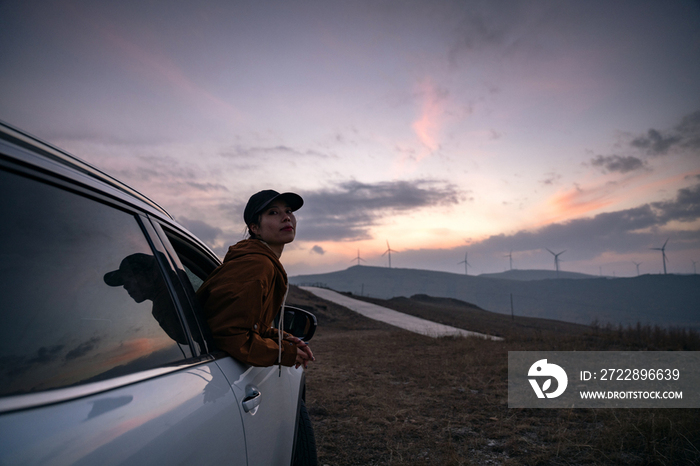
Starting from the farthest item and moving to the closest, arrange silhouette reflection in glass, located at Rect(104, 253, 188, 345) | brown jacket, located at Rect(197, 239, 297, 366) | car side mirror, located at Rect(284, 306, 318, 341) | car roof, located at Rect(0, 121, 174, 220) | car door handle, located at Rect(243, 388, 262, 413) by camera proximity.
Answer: car side mirror, located at Rect(284, 306, 318, 341) < brown jacket, located at Rect(197, 239, 297, 366) < car door handle, located at Rect(243, 388, 262, 413) < silhouette reflection in glass, located at Rect(104, 253, 188, 345) < car roof, located at Rect(0, 121, 174, 220)

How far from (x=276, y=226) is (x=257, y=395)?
0.91 metres

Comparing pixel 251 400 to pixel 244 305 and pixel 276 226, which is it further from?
pixel 276 226

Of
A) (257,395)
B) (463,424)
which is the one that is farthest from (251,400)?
(463,424)

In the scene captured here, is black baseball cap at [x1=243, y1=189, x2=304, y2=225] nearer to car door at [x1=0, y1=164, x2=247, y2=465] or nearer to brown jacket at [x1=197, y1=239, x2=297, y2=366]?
brown jacket at [x1=197, y1=239, x2=297, y2=366]

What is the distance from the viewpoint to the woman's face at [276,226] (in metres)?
2.27

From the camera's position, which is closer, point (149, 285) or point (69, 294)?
point (69, 294)

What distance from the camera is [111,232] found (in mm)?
1215

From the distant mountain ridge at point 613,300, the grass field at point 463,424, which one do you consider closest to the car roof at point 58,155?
the grass field at point 463,424

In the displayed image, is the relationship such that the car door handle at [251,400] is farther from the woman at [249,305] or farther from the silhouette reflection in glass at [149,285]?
the silhouette reflection in glass at [149,285]

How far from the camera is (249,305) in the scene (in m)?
1.68

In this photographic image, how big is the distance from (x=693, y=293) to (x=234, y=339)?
218839 millimetres

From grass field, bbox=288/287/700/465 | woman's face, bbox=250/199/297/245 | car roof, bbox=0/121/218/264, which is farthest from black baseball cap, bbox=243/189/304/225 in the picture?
grass field, bbox=288/287/700/465

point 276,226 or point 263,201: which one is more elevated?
point 263,201

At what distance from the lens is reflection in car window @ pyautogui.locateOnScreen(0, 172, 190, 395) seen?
2.68ft
